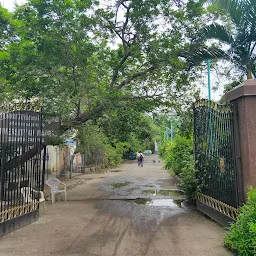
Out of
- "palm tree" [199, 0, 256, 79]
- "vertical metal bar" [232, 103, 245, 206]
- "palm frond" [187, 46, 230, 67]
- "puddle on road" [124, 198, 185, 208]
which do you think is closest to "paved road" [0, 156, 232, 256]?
"puddle on road" [124, 198, 185, 208]

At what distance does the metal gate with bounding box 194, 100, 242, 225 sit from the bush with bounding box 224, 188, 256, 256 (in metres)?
1.05

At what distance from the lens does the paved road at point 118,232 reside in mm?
4832

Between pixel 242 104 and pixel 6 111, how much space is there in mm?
5008

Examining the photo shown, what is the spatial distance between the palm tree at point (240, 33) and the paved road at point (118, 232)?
170 inches

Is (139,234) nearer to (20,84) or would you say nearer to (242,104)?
(242,104)

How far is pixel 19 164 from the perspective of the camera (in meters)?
6.46

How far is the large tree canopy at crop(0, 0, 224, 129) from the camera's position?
8.62 meters

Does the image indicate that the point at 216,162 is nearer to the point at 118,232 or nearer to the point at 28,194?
the point at 118,232

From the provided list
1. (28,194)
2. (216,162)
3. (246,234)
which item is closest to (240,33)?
(216,162)

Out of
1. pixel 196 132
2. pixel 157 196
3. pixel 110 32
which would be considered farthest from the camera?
pixel 157 196

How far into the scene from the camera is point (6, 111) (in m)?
6.13

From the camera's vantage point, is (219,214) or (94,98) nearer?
(219,214)

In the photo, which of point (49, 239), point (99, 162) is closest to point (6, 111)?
point (49, 239)

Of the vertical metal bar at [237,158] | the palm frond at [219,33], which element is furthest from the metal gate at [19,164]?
the palm frond at [219,33]
